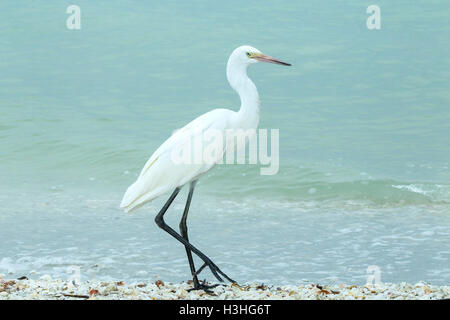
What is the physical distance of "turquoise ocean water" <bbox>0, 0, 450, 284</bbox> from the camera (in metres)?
5.80

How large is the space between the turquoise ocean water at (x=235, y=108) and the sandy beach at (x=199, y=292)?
619mm

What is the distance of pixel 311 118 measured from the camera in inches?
465

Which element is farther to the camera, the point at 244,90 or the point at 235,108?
the point at 235,108

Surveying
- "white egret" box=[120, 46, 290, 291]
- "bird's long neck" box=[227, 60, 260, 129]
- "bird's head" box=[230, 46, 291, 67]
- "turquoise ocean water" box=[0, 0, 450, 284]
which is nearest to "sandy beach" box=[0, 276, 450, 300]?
"white egret" box=[120, 46, 290, 291]

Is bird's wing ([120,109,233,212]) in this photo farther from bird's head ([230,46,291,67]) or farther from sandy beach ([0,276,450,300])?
sandy beach ([0,276,450,300])

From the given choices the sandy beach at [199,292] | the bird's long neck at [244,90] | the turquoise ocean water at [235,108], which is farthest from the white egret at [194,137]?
the turquoise ocean water at [235,108]

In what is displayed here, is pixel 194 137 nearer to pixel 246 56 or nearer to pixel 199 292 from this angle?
pixel 246 56

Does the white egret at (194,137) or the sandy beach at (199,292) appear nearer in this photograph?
the sandy beach at (199,292)

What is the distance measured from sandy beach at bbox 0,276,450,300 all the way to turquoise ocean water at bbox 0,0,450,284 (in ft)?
2.03

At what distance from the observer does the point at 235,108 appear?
12.0m

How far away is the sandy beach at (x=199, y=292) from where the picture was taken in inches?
165

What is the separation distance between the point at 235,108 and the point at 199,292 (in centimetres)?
767

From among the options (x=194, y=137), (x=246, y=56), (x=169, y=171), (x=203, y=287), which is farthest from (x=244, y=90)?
(x=203, y=287)

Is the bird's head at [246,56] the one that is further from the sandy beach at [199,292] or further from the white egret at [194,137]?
the sandy beach at [199,292]
